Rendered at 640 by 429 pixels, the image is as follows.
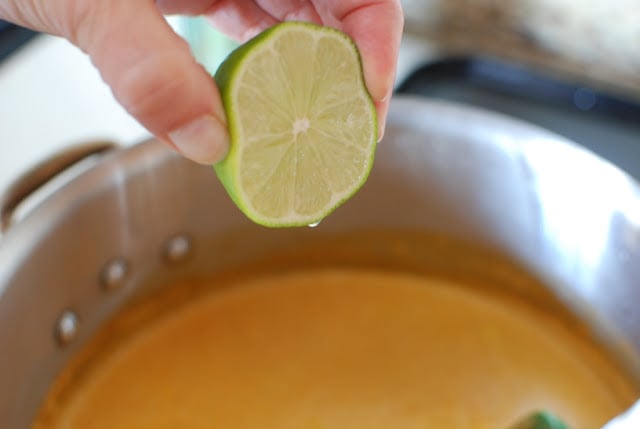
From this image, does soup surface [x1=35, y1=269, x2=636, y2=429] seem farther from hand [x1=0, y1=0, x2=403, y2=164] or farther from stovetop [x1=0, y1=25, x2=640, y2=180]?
hand [x1=0, y1=0, x2=403, y2=164]

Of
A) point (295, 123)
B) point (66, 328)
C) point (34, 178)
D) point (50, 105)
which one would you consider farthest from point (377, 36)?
point (50, 105)

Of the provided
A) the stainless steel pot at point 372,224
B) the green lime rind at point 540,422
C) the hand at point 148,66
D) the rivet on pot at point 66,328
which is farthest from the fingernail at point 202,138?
the green lime rind at point 540,422

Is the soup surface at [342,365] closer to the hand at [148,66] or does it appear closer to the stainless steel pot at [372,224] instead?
the stainless steel pot at [372,224]

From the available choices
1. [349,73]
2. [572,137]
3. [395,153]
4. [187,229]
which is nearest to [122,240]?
[187,229]

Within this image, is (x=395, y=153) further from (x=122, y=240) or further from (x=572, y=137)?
(x=122, y=240)

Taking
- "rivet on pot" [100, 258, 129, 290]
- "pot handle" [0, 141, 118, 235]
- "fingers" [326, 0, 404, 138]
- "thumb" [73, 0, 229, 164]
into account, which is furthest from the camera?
"rivet on pot" [100, 258, 129, 290]

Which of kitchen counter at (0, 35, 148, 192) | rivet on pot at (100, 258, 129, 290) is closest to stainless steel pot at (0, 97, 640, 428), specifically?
rivet on pot at (100, 258, 129, 290)

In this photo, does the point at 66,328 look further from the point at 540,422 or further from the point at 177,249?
the point at 540,422
